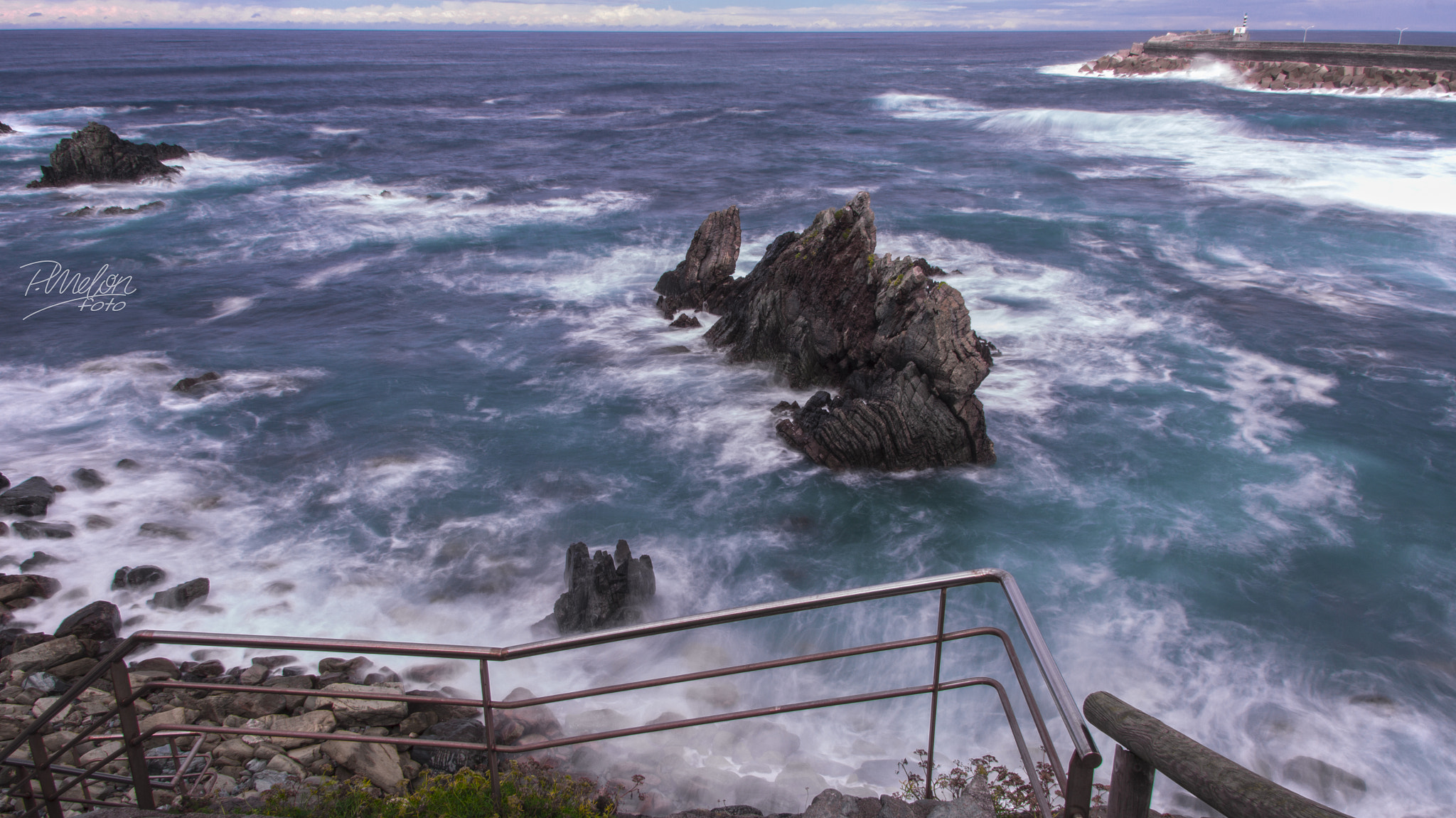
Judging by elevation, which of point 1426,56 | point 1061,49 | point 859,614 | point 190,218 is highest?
point 1061,49

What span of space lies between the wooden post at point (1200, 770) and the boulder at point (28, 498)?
47.6ft

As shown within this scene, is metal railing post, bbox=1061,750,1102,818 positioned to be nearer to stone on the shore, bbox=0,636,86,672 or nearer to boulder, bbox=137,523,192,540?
stone on the shore, bbox=0,636,86,672

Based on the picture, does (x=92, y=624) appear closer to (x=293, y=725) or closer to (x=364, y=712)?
(x=293, y=725)

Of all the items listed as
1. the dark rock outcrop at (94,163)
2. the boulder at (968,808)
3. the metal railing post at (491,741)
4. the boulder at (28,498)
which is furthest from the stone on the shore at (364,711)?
the dark rock outcrop at (94,163)

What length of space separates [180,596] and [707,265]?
1332 centimetres

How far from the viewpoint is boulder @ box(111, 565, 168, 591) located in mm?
10250

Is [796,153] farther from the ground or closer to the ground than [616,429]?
farther from the ground

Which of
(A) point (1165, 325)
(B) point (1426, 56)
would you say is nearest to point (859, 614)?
(A) point (1165, 325)

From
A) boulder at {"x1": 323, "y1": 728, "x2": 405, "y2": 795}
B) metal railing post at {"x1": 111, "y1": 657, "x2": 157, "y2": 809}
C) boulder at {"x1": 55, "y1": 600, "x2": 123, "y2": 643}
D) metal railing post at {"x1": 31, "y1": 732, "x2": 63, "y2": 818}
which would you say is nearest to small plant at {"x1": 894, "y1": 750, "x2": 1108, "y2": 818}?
boulder at {"x1": 323, "y1": 728, "x2": 405, "y2": 795}

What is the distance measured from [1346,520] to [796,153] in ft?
118

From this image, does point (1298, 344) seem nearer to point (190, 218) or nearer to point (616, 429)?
point (616, 429)

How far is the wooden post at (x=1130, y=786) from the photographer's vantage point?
2461 mm

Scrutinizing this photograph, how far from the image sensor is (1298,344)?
1844 cm

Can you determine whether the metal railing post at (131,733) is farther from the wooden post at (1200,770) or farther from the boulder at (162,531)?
the boulder at (162,531)
